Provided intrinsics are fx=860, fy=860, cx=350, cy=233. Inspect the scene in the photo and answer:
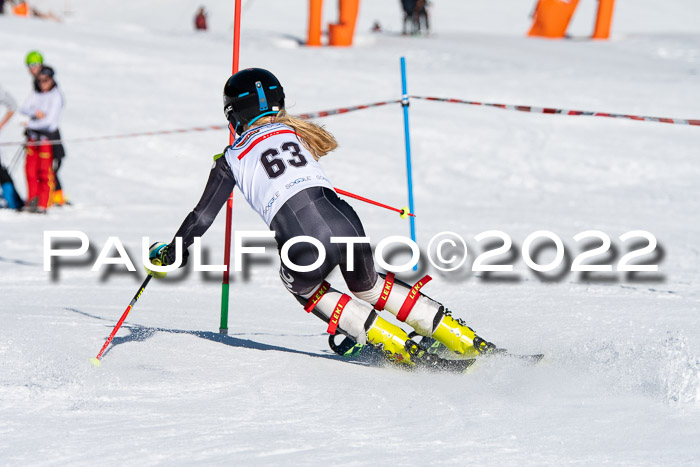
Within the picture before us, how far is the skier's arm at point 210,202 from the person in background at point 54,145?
23.4ft

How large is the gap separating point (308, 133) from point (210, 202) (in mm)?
581

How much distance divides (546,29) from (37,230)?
16.4m

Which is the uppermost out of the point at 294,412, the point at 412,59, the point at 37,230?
the point at 412,59

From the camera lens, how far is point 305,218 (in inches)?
154

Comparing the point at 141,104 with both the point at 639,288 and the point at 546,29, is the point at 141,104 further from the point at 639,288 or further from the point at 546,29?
the point at 546,29

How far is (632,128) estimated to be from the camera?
47.6 ft

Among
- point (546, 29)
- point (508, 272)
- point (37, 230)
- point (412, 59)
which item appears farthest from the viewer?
point (546, 29)

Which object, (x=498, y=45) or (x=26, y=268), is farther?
(x=498, y=45)

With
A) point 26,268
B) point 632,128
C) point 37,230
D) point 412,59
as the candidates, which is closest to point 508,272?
point 26,268

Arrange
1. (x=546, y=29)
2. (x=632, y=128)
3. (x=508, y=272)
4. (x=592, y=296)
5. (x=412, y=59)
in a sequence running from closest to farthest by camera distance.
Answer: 1. (x=592, y=296)
2. (x=508, y=272)
3. (x=632, y=128)
4. (x=412, y=59)
5. (x=546, y=29)

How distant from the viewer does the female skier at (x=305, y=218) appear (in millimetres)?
3941

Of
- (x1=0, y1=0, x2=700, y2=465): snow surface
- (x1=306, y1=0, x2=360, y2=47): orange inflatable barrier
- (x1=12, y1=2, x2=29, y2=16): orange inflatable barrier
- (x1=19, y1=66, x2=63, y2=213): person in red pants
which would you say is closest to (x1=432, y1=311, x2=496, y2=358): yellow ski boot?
(x1=0, y1=0, x2=700, y2=465): snow surface

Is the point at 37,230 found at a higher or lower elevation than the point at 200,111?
lower

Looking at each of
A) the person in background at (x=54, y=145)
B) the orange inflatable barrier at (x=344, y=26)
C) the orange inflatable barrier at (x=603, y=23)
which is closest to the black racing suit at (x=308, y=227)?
the person in background at (x=54, y=145)
